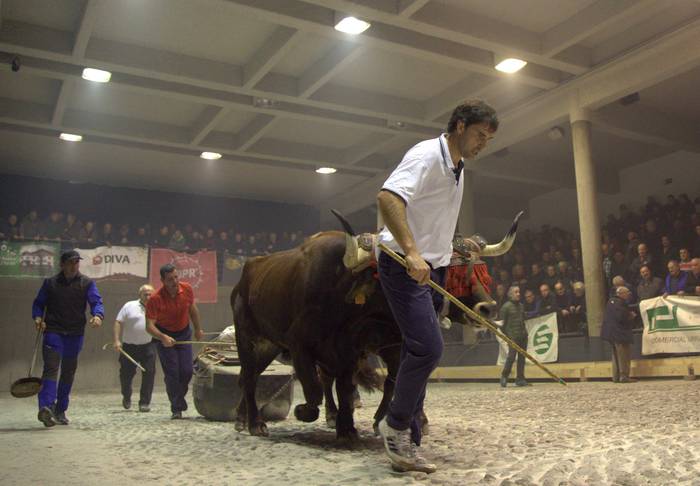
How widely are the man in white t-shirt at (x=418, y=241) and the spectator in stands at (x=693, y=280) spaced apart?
968 centimetres

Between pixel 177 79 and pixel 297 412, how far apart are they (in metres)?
10.5

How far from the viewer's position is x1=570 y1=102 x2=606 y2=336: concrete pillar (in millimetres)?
13891

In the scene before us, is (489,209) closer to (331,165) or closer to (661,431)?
(331,165)

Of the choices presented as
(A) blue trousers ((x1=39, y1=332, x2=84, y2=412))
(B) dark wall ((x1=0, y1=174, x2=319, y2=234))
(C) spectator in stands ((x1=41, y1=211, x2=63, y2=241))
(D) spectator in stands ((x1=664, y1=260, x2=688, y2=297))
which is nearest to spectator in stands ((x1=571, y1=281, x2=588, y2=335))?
(D) spectator in stands ((x1=664, y1=260, x2=688, y2=297))

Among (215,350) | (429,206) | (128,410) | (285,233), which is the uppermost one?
(285,233)

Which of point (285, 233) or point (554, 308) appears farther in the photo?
point (285, 233)

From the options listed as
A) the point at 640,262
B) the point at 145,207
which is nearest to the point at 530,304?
the point at 640,262

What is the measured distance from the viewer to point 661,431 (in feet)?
16.9

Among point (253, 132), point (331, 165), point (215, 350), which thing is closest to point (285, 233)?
point (331, 165)

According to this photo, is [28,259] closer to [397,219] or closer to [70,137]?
[70,137]

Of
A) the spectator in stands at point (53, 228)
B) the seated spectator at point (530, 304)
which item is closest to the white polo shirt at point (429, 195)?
the seated spectator at point (530, 304)

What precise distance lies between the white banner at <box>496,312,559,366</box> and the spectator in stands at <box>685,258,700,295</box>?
2.79 meters

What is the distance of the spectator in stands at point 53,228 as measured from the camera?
19.5m

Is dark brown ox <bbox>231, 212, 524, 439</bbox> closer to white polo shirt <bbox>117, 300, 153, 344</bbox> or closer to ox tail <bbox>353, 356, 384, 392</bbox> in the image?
ox tail <bbox>353, 356, 384, 392</bbox>
